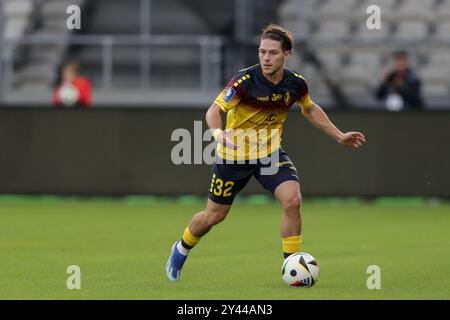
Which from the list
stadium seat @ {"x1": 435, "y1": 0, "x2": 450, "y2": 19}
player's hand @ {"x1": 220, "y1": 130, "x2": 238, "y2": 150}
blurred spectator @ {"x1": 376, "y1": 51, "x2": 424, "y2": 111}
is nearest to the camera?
player's hand @ {"x1": 220, "y1": 130, "x2": 238, "y2": 150}

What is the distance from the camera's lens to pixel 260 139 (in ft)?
32.9

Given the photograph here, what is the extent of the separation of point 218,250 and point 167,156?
658 centimetres

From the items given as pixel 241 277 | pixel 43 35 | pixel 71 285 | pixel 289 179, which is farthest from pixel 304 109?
pixel 43 35

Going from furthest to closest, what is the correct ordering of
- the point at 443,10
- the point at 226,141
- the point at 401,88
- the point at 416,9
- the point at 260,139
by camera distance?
the point at 416,9, the point at 443,10, the point at 401,88, the point at 260,139, the point at 226,141

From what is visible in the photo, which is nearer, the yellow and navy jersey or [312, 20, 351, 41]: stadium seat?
the yellow and navy jersey

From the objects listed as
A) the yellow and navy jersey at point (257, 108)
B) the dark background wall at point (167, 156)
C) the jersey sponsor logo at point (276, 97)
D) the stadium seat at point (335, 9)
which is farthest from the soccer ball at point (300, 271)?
the stadium seat at point (335, 9)

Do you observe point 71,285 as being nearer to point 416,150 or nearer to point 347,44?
point 416,150

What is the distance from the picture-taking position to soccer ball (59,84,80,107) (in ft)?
68.6

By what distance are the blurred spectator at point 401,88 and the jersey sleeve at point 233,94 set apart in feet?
34.9

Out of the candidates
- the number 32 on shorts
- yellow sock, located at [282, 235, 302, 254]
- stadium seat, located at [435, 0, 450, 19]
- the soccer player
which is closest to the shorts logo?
the soccer player

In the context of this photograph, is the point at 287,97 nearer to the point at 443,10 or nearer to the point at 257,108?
the point at 257,108

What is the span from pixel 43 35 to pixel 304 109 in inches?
559

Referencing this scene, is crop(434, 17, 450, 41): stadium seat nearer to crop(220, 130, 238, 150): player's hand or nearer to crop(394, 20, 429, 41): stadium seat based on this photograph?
crop(394, 20, 429, 41): stadium seat

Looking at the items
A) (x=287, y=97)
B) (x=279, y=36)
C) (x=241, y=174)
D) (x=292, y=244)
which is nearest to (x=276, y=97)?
(x=287, y=97)
